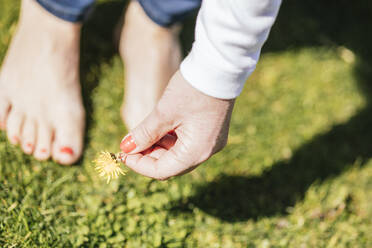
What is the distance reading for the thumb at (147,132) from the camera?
3.53ft

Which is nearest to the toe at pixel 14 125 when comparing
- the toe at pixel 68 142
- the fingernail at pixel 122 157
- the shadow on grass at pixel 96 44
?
the toe at pixel 68 142

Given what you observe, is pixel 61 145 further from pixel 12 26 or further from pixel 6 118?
pixel 12 26

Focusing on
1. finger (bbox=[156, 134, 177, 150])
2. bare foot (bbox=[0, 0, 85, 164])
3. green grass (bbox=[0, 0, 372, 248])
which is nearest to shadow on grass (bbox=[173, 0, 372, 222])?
green grass (bbox=[0, 0, 372, 248])

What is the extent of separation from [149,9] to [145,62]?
0.23 m

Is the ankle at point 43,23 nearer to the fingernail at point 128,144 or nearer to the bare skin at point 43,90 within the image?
the bare skin at point 43,90

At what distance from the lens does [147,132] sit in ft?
3.57

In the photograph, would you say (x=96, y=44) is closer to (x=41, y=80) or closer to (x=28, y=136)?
(x=41, y=80)

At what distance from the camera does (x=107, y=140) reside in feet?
5.50

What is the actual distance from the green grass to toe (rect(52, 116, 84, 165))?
37 millimetres

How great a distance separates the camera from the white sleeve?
0.97 metres

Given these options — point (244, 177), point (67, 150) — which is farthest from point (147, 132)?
point (244, 177)

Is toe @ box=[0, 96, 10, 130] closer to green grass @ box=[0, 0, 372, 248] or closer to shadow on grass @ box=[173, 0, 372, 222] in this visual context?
green grass @ box=[0, 0, 372, 248]

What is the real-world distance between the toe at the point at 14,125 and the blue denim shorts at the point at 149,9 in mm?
409

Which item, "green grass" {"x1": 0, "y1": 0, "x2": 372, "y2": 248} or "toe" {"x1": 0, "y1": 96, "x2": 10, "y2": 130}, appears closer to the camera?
"green grass" {"x1": 0, "y1": 0, "x2": 372, "y2": 248}
